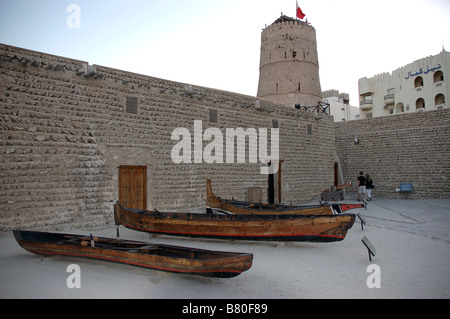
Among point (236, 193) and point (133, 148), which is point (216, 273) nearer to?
point (133, 148)

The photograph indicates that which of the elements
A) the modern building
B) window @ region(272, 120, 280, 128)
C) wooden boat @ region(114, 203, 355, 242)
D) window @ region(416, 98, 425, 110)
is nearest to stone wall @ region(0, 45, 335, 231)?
wooden boat @ region(114, 203, 355, 242)

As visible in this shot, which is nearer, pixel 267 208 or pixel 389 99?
pixel 267 208

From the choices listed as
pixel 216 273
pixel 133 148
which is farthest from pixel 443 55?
pixel 216 273

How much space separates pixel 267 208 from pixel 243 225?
256 cm

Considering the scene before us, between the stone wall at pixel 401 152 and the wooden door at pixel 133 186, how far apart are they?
516 inches

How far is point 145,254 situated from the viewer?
4.71 meters

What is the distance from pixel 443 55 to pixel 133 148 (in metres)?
26.2

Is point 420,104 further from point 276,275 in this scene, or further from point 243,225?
point 276,275

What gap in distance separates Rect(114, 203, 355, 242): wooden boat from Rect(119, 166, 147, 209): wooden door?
6.47ft

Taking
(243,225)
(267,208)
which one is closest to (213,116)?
(267,208)

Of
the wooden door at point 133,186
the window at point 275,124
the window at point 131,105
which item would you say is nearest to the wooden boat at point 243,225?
the wooden door at point 133,186

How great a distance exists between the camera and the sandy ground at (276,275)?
4.20m

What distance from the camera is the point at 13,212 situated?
7480 millimetres

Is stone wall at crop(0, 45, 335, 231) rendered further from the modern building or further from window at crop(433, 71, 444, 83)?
window at crop(433, 71, 444, 83)
